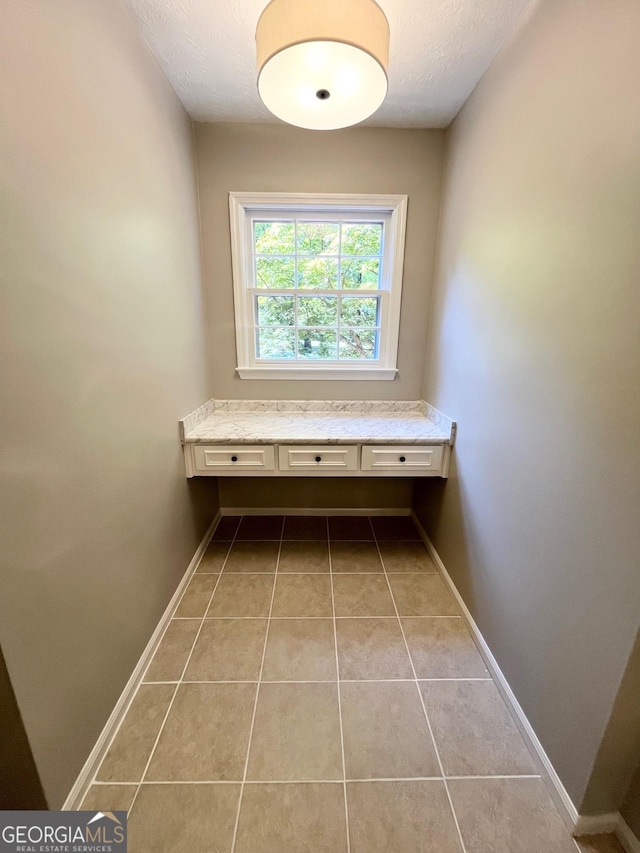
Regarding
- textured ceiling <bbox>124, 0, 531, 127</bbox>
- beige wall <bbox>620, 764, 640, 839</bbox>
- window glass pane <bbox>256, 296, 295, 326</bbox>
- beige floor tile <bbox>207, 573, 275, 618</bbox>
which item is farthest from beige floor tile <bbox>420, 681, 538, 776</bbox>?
textured ceiling <bbox>124, 0, 531, 127</bbox>

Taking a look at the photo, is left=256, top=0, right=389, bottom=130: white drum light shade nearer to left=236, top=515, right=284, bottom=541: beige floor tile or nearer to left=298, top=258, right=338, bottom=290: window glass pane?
left=298, top=258, right=338, bottom=290: window glass pane

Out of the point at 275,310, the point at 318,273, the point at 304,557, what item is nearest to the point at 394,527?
the point at 304,557

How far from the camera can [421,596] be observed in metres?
1.81

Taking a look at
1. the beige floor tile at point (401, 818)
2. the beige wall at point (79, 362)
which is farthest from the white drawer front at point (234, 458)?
the beige floor tile at point (401, 818)

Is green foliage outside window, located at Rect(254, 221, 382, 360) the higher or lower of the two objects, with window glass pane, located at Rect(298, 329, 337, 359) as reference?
higher

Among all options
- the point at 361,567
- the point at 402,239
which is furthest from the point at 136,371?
the point at 402,239

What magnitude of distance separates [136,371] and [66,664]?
0.99 m

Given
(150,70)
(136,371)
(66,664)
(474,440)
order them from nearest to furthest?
1. (66,664)
2. (136,371)
3. (150,70)
4. (474,440)

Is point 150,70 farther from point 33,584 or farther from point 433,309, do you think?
point 33,584

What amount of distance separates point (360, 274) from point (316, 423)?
3.59ft

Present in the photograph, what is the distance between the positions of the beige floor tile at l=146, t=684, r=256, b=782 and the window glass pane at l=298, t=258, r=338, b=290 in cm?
227

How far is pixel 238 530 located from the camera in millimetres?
2445

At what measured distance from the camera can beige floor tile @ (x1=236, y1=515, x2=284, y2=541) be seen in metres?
2.38

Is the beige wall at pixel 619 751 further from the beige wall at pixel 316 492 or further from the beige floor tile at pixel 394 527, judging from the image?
the beige wall at pixel 316 492
